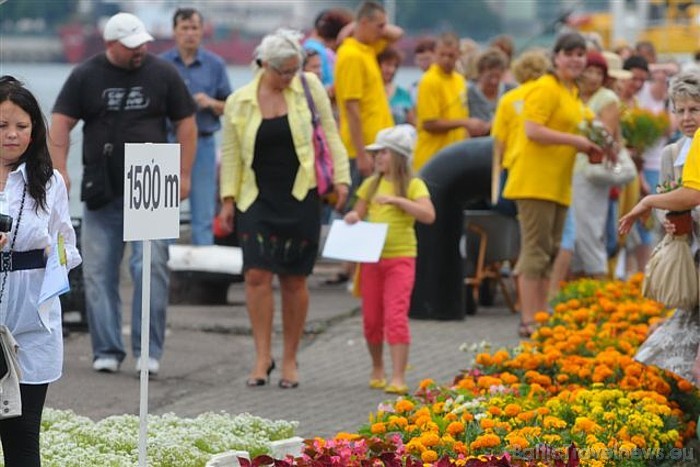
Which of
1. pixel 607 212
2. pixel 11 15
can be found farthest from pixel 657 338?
pixel 11 15

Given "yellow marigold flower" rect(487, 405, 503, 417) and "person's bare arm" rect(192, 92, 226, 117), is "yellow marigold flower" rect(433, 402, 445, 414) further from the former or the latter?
"person's bare arm" rect(192, 92, 226, 117)

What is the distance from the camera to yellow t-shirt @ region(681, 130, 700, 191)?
24.6 ft

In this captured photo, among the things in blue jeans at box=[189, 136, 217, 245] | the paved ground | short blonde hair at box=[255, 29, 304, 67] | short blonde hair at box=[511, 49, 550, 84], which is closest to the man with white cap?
the paved ground

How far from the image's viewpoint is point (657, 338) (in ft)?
26.7

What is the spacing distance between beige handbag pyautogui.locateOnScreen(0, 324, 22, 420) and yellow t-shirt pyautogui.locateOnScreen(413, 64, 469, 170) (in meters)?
8.32

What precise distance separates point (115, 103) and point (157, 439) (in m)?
3.46

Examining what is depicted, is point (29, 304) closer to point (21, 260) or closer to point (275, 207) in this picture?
point (21, 260)

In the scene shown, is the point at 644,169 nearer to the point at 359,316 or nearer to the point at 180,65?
the point at 359,316

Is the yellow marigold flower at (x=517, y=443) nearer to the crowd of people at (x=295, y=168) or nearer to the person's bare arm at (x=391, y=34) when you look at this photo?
the crowd of people at (x=295, y=168)

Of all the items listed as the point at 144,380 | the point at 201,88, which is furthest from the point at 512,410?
the point at 201,88

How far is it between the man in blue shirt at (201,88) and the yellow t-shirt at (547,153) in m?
2.59

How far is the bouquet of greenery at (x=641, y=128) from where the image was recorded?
14.8 m

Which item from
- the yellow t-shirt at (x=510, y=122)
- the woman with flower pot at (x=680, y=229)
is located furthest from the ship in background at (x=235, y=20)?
the woman with flower pot at (x=680, y=229)

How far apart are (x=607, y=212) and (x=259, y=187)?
416 centimetres
